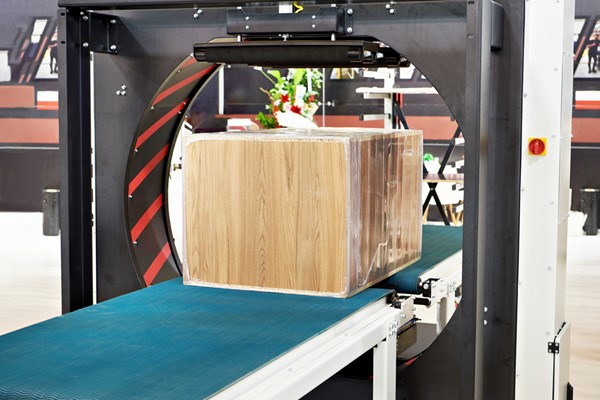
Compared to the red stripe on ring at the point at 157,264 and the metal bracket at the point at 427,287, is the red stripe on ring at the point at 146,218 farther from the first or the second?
the metal bracket at the point at 427,287

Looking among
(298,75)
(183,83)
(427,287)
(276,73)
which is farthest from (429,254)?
(276,73)

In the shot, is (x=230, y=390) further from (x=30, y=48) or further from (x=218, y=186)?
(x=30, y=48)

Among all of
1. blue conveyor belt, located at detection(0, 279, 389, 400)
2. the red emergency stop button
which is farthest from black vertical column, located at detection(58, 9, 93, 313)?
the red emergency stop button

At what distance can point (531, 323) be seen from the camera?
11.3 feet

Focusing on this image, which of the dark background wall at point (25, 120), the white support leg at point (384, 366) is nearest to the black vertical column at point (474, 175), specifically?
the white support leg at point (384, 366)

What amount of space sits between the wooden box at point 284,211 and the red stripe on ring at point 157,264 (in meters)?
0.90

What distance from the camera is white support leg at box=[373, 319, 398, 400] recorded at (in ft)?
10.4

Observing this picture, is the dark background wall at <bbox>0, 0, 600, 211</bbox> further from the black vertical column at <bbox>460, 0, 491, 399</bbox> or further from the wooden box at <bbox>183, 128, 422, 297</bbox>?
the black vertical column at <bbox>460, 0, 491, 399</bbox>

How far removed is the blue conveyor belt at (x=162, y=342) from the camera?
2.33 metres

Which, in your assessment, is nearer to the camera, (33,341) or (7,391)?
(7,391)

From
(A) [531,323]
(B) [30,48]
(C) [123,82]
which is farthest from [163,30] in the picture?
(B) [30,48]

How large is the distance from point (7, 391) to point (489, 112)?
1.89 m

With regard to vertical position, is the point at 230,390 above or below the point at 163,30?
below

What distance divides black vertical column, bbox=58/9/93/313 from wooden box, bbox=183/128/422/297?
36 centimetres
